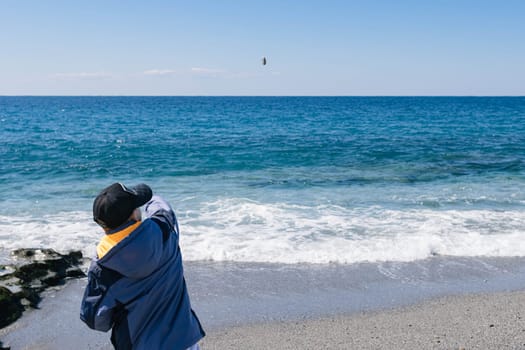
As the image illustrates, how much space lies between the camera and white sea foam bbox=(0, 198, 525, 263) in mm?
8484

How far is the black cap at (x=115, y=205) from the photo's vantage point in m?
2.45

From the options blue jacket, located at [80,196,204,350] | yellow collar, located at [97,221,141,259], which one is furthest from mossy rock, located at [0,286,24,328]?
yellow collar, located at [97,221,141,259]

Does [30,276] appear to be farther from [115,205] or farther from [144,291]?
[115,205]

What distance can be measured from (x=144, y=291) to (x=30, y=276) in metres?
5.62

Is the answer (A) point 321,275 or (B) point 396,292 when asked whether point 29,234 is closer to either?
(A) point 321,275

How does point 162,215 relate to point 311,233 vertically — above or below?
above

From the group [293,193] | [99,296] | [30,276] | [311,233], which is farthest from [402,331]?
[293,193]

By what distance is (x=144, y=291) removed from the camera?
257cm

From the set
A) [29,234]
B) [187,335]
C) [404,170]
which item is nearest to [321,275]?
[187,335]

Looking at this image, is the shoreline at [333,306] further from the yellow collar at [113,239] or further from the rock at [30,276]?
the yellow collar at [113,239]

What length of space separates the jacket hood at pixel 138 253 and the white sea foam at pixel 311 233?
5.80 m

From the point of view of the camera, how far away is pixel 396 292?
6770 millimetres

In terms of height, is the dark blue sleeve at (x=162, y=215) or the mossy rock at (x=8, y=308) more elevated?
the dark blue sleeve at (x=162, y=215)

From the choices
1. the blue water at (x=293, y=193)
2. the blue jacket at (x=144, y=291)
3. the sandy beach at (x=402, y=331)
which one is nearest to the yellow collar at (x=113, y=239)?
the blue jacket at (x=144, y=291)
